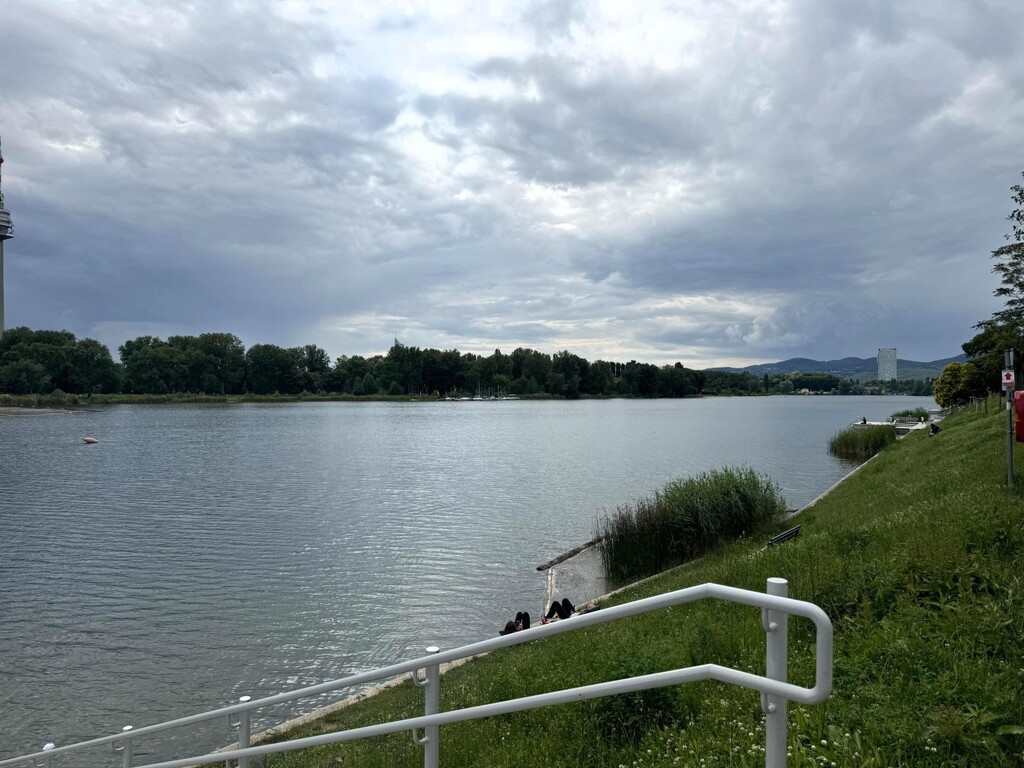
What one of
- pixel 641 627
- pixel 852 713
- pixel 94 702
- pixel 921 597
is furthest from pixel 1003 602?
pixel 94 702

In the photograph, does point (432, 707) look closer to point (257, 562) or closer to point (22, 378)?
point (257, 562)

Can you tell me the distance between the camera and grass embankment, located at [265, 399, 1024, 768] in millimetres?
4324

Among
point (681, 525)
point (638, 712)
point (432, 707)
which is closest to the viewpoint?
point (432, 707)

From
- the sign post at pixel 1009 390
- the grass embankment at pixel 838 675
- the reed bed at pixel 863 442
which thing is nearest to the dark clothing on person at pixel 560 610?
the grass embankment at pixel 838 675

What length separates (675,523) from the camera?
19.7 meters

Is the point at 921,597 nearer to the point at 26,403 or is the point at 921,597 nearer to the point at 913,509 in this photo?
the point at 913,509

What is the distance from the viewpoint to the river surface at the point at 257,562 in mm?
13016

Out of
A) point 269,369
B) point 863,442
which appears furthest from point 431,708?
point 269,369

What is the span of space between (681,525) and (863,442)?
124 ft

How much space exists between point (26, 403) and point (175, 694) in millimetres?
158186

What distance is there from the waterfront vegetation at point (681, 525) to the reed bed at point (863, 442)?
34.1 metres

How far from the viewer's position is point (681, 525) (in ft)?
64.6

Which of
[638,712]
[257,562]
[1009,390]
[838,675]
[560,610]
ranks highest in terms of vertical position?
[1009,390]

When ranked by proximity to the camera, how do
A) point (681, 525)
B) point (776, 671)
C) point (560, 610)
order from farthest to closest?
point (681, 525) < point (560, 610) < point (776, 671)
